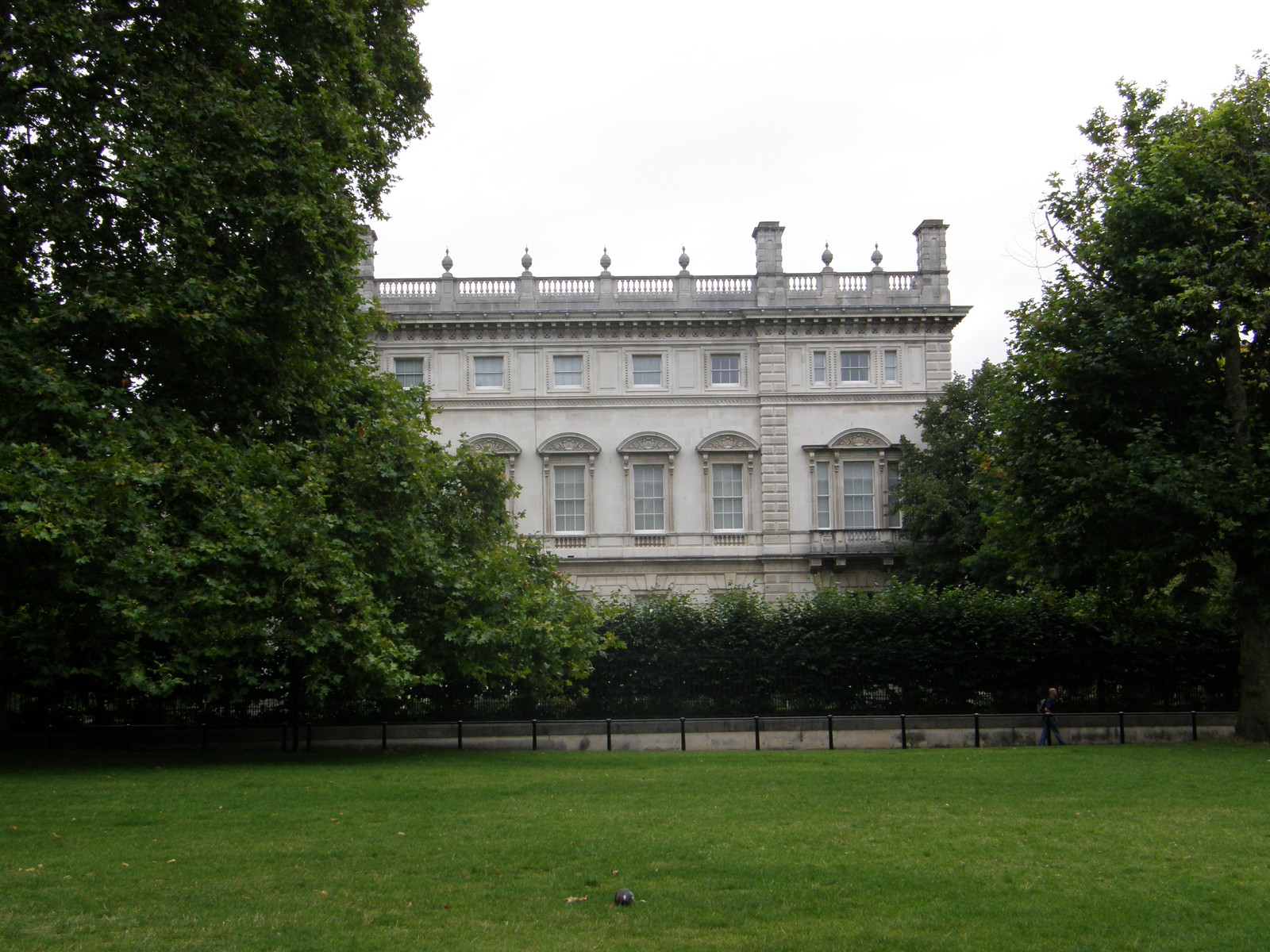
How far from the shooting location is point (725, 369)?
4312 centimetres

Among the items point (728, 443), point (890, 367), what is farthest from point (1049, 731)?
point (890, 367)

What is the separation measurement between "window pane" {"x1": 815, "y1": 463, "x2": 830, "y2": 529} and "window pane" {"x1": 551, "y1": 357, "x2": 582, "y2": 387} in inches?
367

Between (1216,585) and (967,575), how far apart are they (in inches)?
535

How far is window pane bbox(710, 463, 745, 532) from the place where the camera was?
4256cm

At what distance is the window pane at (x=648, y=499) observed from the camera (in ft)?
139

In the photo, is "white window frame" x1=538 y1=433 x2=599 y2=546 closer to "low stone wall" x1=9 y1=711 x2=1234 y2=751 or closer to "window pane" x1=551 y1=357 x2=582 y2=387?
"window pane" x1=551 y1=357 x2=582 y2=387

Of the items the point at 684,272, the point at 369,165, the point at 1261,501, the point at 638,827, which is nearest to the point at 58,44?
the point at 369,165

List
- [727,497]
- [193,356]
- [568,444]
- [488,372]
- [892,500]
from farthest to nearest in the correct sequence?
1. [488,372]
2. [727,497]
3. [568,444]
4. [892,500]
5. [193,356]

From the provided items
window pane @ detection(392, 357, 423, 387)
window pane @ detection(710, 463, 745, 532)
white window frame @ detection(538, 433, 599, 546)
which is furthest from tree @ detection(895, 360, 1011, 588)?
window pane @ detection(392, 357, 423, 387)

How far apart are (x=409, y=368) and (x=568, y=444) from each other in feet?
21.0

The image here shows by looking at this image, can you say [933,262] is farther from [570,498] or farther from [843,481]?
[570,498]

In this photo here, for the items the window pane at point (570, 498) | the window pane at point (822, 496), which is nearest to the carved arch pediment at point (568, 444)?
the window pane at point (570, 498)

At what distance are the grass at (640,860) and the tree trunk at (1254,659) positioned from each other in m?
5.75

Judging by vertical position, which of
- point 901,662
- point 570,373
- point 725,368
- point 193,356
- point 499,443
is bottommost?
point 901,662
